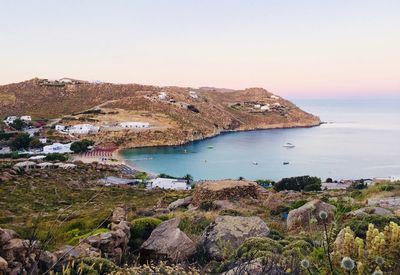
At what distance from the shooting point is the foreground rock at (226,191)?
58.3 feet

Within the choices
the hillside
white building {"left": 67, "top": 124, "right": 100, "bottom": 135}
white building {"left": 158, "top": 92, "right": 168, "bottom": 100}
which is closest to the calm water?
the hillside

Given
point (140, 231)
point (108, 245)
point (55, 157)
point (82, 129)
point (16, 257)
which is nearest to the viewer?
point (16, 257)

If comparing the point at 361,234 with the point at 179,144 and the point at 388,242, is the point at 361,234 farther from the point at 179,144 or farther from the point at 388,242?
the point at 179,144

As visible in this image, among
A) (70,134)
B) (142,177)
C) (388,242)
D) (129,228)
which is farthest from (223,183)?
(70,134)

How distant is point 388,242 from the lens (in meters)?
4.01

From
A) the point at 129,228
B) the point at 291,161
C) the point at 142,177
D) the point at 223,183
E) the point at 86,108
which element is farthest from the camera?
the point at 86,108

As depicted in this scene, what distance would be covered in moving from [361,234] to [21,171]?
41.4 meters

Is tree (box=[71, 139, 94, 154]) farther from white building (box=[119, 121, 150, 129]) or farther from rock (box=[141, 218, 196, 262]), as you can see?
rock (box=[141, 218, 196, 262])

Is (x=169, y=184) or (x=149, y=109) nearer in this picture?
(x=169, y=184)

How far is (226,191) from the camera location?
723 inches

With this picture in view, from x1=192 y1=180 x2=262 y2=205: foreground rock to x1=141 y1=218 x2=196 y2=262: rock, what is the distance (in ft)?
34.5

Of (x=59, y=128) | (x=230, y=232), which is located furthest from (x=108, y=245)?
(x=59, y=128)

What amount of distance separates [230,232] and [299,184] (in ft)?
116

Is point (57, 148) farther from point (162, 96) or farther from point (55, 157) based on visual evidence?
point (162, 96)
